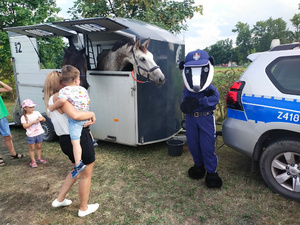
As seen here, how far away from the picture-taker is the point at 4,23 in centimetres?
1119

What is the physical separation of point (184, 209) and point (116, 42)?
3.39 metres

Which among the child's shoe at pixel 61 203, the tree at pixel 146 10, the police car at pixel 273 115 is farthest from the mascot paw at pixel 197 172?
the tree at pixel 146 10

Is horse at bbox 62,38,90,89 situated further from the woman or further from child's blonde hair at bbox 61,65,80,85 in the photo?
child's blonde hair at bbox 61,65,80,85

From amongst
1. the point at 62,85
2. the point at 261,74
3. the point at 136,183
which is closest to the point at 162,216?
the point at 136,183

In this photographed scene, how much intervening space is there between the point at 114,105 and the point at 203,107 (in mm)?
2052

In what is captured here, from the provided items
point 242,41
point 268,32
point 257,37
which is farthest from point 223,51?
point 268,32

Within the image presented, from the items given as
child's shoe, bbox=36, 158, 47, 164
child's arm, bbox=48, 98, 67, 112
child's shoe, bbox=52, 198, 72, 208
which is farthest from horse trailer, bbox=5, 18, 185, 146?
child's arm, bbox=48, 98, 67, 112

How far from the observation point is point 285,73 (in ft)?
10.2

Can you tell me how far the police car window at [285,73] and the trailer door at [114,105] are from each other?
7.78 ft

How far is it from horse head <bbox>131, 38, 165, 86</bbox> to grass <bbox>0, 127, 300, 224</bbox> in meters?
1.60

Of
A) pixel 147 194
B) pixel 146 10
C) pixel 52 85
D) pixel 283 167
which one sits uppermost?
pixel 146 10

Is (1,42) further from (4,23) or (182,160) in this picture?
(182,160)

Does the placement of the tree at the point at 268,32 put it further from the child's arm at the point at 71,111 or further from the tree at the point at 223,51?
the child's arm at the point at 71,111

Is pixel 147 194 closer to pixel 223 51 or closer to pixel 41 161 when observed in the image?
pixel 41 161
